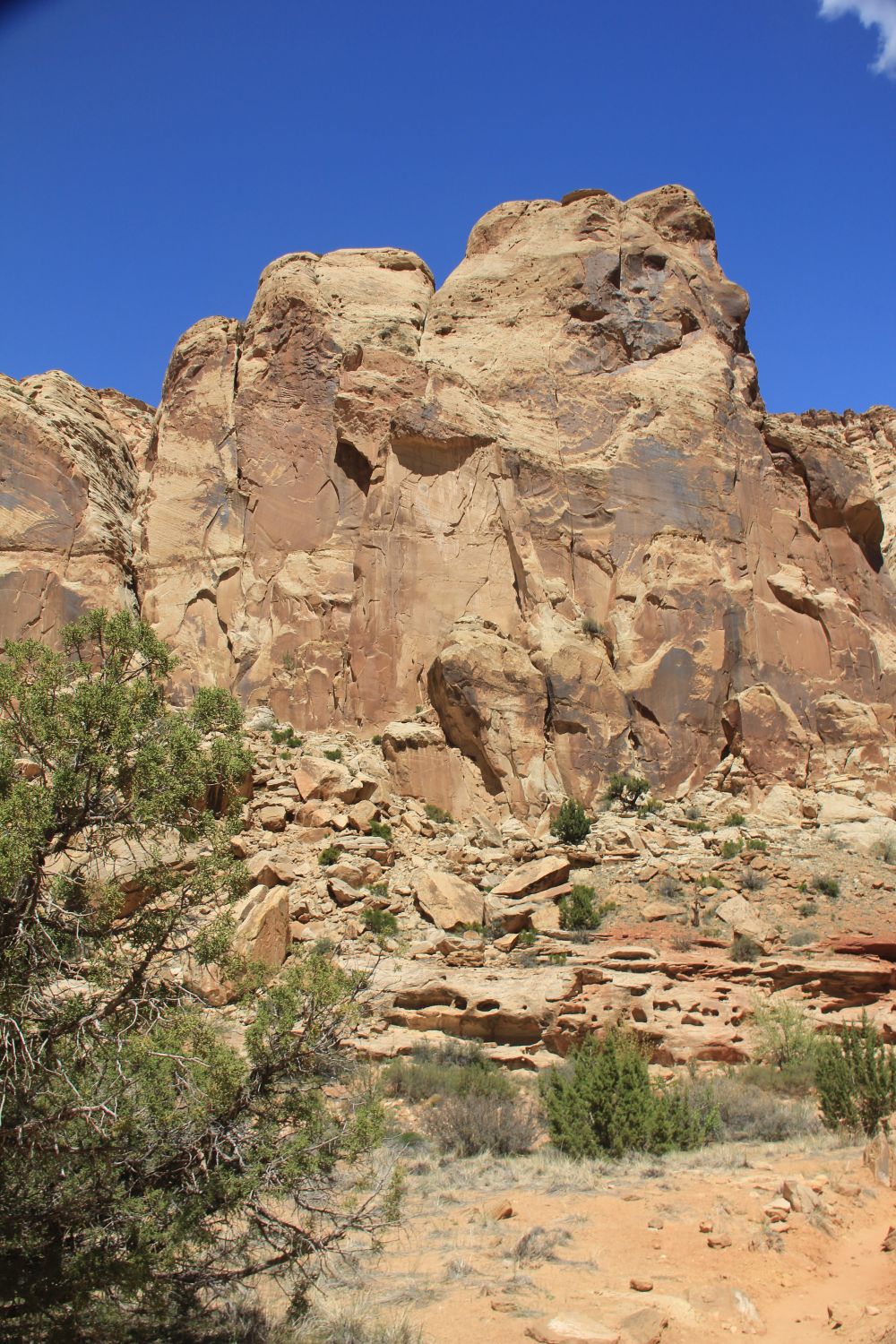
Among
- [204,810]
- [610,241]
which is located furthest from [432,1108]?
[610,241]

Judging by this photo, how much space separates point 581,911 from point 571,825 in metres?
3.94

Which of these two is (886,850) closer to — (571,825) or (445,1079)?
(571,825)

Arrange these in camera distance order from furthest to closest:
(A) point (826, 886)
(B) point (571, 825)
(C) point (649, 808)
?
(C) point (649, 808)
(B) point (571, 825)
(A) point (826, 886)

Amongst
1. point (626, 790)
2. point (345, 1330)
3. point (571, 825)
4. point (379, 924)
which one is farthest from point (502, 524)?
point (345, 1330)

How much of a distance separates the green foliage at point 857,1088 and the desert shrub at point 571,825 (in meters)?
13.3

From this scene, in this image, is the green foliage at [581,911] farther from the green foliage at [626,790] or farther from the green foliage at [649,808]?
the green foliage at [626,790]

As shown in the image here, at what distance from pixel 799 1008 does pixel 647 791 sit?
11720mm

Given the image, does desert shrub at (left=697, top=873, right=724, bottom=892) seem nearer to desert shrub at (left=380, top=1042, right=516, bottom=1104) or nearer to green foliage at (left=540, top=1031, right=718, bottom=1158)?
desert shrub at (left=380, top=1042, right=516, bottom=1104)

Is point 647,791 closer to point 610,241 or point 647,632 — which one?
point 647,632

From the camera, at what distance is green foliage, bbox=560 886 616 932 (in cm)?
2206

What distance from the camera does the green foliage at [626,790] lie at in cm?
2820

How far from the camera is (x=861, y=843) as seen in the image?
26891 mm

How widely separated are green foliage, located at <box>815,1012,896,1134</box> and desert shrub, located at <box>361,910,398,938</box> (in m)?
10.1

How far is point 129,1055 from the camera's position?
7.10m
